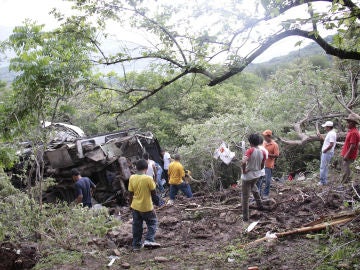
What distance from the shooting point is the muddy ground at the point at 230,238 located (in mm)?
5199

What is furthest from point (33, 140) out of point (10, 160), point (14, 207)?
point (14, 207)

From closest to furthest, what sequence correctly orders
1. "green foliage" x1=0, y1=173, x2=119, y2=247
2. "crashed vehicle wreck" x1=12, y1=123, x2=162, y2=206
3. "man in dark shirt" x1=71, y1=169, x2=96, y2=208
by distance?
"green foliage" x1=0, y1=173, x2=119, y2=247 → "man in dark shirt" x1=71, y1=169, x2=96, y2=208 → "crashed vehicle wreck" x1=12, y1=123, x2=162, y2=206

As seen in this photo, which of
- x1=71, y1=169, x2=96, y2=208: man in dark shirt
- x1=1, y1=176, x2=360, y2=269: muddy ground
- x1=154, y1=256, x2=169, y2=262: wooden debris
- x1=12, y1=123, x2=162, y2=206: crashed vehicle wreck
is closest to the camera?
x1=1, y1=176, x2=360, y2=269: muddy ground

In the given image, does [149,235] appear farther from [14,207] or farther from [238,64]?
[238,64]

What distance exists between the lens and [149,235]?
6.38 m

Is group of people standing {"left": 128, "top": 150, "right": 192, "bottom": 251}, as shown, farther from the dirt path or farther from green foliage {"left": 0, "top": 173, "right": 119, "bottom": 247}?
green foliage {"left": 0, "top": 173, "right": 119, "bottom": 247}

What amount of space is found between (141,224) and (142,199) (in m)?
0.55

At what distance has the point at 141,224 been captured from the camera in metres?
6.39

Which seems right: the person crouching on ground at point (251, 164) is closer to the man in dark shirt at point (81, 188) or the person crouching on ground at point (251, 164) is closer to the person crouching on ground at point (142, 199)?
the person crouching on ground at point (142, 199)

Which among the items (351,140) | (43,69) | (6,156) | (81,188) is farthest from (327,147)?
(6,156)

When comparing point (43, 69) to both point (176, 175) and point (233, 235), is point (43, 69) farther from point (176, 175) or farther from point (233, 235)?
point (176, 175)

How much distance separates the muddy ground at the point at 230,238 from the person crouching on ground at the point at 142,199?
1.13 feet

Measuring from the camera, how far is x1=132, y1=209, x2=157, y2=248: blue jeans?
627cm

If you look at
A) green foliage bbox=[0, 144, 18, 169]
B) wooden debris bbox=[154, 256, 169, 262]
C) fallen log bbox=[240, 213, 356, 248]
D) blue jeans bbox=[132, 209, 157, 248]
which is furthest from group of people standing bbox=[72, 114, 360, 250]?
green foliage bbox=[0, 144, 18, 169]
